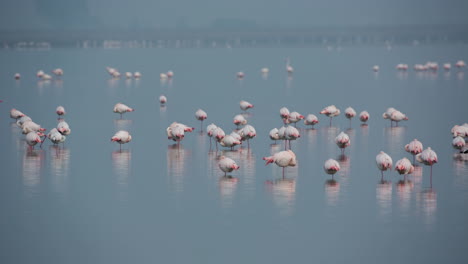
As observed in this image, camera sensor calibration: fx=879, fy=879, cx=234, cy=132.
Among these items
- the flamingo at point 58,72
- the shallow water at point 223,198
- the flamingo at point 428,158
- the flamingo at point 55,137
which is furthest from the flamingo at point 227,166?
the flamingo at point 58,72

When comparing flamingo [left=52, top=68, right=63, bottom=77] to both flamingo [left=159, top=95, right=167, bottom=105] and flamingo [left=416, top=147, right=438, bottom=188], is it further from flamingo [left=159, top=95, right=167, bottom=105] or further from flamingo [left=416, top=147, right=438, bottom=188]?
flamingo [left=416, top=147, right=438, bottom=188]

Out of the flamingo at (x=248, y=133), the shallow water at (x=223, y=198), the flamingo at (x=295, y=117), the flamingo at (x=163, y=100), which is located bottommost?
the shallow water at (x=223, y=198)

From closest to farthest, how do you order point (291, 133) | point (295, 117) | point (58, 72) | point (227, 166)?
point (227, 166), point (291, 133), point (295, 117), point (58, 72)

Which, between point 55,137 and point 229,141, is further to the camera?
point 55,137

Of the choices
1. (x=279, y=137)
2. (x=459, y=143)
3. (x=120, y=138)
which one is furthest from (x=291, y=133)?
(x=120, y=138)

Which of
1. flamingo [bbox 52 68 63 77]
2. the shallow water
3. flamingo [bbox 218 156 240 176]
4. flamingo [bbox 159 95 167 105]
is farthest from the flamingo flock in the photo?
flamingo [bbox 52 68 63 77]

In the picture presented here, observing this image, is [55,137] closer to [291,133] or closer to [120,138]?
[120,138]

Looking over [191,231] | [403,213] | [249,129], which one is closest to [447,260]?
[403,213]

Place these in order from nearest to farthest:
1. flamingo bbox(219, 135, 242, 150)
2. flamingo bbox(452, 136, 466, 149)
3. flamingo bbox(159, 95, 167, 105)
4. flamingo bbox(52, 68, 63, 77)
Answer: flamingo bbox(452, 136, 466, 149), flamingo bbox(219, 135, 242, 150), flamingo bbox(159, 95, 167, 105), flamingo bbox(52, 68, 63, 77)

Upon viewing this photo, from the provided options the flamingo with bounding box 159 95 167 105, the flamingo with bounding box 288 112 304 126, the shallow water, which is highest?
the flamingo with bounding box 159 95 167 105

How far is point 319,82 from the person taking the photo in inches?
1407

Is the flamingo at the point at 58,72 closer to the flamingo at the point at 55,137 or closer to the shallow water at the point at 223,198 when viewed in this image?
the shallow water at the point at 223,198

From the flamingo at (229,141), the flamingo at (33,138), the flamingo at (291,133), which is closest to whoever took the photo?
the flamingo at (229,141)

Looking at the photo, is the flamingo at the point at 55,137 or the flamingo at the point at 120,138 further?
the flamingo at the point at 55,137
